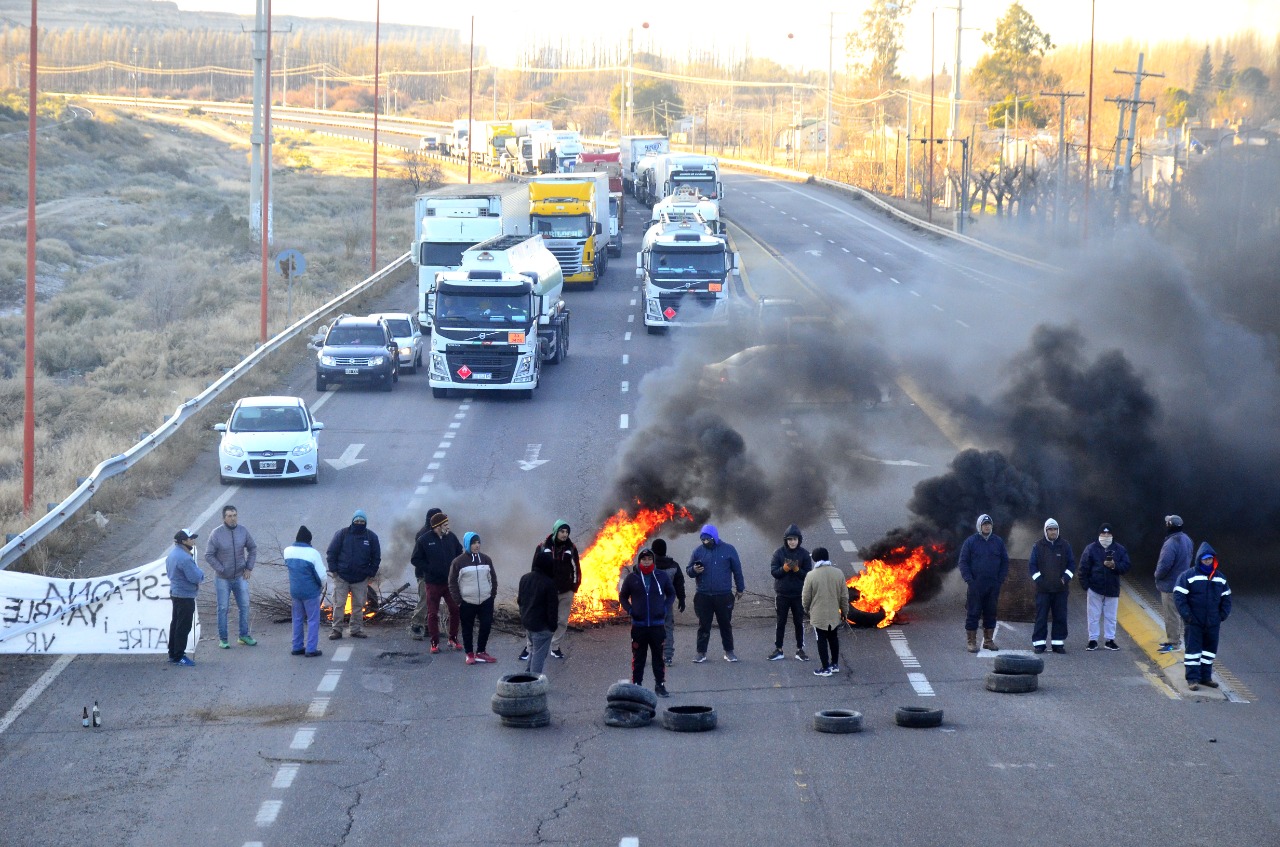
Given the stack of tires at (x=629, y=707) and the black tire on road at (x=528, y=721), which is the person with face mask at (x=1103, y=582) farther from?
the black tire on road at (x=528, y=721)

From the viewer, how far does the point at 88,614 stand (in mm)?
Result: 15906

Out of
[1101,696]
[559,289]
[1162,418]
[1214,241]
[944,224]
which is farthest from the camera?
[944,224]

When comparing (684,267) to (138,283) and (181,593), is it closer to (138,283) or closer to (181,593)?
(181,593)

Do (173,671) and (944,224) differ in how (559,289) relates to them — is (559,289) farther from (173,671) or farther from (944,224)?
(944,224)

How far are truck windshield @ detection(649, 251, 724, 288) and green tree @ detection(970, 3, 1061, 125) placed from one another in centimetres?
10041

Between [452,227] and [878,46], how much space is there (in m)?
136

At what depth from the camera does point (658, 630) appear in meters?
14.7

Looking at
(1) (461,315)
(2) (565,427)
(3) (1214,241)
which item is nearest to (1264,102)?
(3) (1214,241)

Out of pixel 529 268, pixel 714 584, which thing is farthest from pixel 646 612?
pixel 529 268

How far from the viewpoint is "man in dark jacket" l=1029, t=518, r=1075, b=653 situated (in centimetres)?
1611

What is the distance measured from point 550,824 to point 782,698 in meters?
4.06

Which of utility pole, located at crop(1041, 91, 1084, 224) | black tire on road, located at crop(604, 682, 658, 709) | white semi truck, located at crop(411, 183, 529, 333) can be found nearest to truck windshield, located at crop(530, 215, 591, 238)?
white semi truck, located at crop(411, 183, 529, 333)

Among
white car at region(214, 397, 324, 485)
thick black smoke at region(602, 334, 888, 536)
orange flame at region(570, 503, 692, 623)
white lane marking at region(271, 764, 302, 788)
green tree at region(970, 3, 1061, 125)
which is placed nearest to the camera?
white lane marking at region(271, 764, 302, 788)

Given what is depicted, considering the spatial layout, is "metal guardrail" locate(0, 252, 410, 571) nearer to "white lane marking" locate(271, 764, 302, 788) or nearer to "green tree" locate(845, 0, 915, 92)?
"white lane marking" locate(271, 764, 302, 788)
